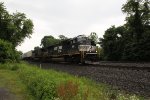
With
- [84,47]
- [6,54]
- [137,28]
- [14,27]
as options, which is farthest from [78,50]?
[14,27]

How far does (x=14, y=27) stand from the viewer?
80125 millimetres

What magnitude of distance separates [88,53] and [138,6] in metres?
32.3

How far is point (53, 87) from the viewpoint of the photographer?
1317 centimetres

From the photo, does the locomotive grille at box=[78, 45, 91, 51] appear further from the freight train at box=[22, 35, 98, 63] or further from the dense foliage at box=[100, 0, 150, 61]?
the dense foliage at box=[100, 0, 150, 61]

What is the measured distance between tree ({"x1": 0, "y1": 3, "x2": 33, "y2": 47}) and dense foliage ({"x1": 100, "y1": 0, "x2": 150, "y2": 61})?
21.4 meters

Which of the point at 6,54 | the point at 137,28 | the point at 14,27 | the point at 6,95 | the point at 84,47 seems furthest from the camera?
the point at 14,27

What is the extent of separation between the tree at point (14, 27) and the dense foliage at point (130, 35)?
2138 cm

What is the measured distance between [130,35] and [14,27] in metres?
Result: 29.1

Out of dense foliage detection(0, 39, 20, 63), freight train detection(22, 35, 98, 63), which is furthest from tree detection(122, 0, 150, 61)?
dense foliage detection(0, 39, 20, 63)

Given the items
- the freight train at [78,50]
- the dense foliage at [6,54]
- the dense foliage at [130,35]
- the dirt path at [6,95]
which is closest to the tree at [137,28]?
the dense foliage at [130,35]

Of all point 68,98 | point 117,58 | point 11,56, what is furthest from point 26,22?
point 68,98

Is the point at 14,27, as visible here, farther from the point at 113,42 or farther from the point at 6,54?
the point at 6,54

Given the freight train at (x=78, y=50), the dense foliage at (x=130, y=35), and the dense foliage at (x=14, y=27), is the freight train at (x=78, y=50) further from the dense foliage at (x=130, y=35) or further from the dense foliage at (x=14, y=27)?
the dense foliage at (x=14, y=27)

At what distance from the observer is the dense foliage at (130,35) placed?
58.4 meters
